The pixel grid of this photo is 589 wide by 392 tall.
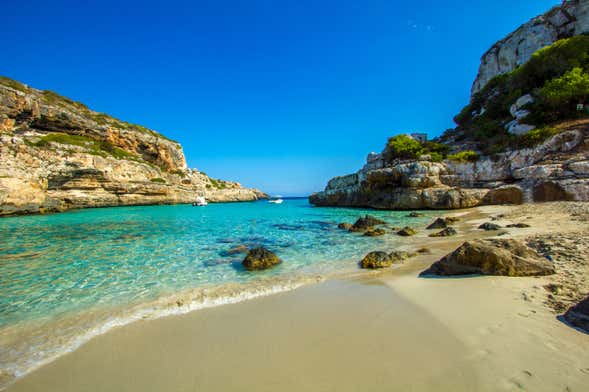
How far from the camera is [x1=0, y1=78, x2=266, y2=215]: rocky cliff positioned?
29.8 m

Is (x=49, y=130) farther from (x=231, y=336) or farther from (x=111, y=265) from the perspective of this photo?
(x=231, y=336)

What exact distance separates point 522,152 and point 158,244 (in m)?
32.5

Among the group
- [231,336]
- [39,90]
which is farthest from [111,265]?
[39,90]

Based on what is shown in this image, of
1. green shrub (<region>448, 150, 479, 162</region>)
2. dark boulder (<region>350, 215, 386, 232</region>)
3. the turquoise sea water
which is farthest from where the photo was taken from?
green shrub (<region>448, 150, 479, 162</region>)

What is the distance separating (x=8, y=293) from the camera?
5.71m

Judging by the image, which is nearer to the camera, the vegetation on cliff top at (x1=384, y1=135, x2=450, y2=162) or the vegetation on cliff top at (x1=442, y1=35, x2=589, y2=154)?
the vegetation on cliff top at (x1=442, y1=35, x2=589, y2=154)

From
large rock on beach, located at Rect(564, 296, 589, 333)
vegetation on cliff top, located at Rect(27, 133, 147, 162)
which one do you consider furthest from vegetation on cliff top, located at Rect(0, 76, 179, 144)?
large rock on beach, located at Rect(564, 296, 589, 333)

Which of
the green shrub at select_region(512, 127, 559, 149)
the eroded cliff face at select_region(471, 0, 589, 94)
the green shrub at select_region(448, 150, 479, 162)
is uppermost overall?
the eroded cliff face at select_region(471, 0, 589, 94)

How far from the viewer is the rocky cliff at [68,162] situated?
29825mm

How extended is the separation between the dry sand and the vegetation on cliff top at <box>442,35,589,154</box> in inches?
1140

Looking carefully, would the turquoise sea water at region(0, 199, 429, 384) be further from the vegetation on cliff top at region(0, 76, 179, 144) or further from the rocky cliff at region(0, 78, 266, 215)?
the vegetation on cliff top at region(0, 76, 179, 144)

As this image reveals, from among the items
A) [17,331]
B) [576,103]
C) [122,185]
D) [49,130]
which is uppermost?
[49,130]

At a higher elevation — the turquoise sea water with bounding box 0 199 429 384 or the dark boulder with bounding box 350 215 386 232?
the dark boulder with bounding box 350 215 386 232

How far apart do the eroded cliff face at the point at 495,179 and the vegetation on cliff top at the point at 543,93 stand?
1814mm
